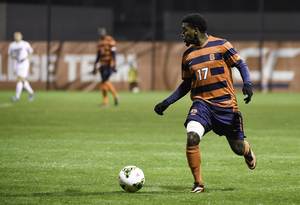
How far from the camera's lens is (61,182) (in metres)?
5.46

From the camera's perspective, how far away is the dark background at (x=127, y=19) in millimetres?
29766

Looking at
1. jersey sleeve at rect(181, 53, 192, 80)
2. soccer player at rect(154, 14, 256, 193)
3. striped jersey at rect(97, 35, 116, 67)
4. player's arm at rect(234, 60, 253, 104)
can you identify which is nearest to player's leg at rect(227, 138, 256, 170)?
soccer player at rect(154, 14, 256, 193)

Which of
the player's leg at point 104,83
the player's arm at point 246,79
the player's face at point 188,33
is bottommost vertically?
the player's leg at point 104,83

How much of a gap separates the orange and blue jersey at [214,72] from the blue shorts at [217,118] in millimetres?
65

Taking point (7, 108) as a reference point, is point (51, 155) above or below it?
above

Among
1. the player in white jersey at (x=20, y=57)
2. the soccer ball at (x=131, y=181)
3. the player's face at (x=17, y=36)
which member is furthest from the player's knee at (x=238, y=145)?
the player's face at (x=17, y=36)

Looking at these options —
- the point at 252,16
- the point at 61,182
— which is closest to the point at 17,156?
the point at 61,182

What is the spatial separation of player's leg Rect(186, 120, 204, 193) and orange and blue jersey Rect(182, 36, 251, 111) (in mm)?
407

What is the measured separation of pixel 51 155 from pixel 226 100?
124 inches

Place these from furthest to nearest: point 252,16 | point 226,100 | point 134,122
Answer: point 252,16
point 134,122
point 226,100

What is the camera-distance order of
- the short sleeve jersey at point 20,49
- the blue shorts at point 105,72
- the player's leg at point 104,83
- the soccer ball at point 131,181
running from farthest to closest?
the short sleeve jersey at point 20,49, the blue shorts at point 105,72, the player's leg at point 104,83, the soccer ball at point 131,181

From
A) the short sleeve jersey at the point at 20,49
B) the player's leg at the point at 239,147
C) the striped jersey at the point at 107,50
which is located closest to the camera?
the player's leg at the point at 239,147

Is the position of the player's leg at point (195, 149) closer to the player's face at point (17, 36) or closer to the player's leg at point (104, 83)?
the player's leg at point (104, 83)

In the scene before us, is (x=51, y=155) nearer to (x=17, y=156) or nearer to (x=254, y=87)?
(x=17, y=156)
